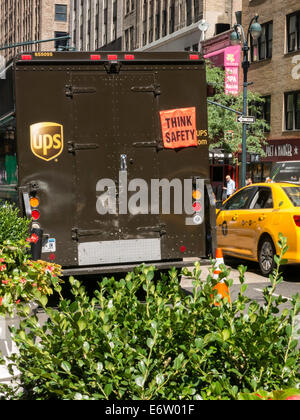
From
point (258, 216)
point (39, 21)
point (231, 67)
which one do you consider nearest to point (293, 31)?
point (231, 67)

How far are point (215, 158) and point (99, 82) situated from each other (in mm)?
32508

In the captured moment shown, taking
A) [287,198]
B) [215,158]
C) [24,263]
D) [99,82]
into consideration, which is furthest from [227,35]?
[24,263]

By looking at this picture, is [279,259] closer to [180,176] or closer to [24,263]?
[24,263]

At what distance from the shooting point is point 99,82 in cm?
987

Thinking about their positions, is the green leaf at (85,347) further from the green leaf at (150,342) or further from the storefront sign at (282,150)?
the storefront sign at (282,150)

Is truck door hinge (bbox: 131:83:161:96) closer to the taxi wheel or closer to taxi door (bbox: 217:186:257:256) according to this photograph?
the taxi wheel

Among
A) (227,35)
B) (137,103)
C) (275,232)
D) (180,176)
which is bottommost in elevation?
(275,232)

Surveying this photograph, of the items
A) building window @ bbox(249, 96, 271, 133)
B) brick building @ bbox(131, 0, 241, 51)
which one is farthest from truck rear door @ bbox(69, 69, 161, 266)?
brick building @ bbox(131, 0, 241, 51)

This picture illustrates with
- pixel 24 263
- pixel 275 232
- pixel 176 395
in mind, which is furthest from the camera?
pixel 275 232

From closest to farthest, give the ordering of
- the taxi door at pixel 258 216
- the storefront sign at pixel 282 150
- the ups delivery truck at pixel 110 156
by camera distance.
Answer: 1. the ups delivery truck at pixel 110 156
2. the taxi door at pixel 258 216
3. the storefront sign at pixel 282 150

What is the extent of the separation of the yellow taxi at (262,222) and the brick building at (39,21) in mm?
75780

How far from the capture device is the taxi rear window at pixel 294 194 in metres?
12.8

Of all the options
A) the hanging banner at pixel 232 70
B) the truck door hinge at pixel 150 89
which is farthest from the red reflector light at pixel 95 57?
the hanging banner at pixel 232 70

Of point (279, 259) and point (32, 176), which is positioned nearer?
point (279, 259)
